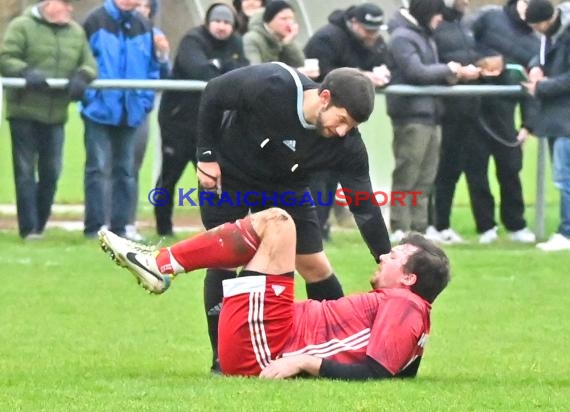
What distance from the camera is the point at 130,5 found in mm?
14297

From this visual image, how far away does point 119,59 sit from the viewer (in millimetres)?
14508

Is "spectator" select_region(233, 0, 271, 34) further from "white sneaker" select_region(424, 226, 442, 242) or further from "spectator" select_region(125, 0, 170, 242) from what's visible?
"white sneaker" select_region(424, 226, 442, 242)

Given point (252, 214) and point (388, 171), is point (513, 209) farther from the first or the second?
point (252, 214)

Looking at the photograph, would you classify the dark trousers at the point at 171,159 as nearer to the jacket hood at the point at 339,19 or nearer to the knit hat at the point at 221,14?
the knit hat at the point at 221,14

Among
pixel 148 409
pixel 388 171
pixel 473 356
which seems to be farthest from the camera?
pixel 388 171

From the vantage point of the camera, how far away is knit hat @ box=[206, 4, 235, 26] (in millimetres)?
14219

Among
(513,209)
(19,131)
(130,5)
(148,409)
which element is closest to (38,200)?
(19,131)

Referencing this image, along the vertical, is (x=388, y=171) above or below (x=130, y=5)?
below

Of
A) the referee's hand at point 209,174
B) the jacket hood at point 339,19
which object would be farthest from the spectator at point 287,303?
the jacket hood at point 339,19

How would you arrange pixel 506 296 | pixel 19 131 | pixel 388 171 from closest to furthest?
pixel 506 296
pixel 19 131
pixel 388 171

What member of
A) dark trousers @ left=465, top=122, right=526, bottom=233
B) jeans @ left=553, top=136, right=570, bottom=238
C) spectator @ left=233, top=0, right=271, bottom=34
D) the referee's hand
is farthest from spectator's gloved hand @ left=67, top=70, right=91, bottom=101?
the referee's hand

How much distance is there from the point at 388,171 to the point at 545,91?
174cm

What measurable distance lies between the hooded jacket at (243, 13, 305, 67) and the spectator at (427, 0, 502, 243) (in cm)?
142

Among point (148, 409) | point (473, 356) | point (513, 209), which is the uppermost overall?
point (148, 409)
